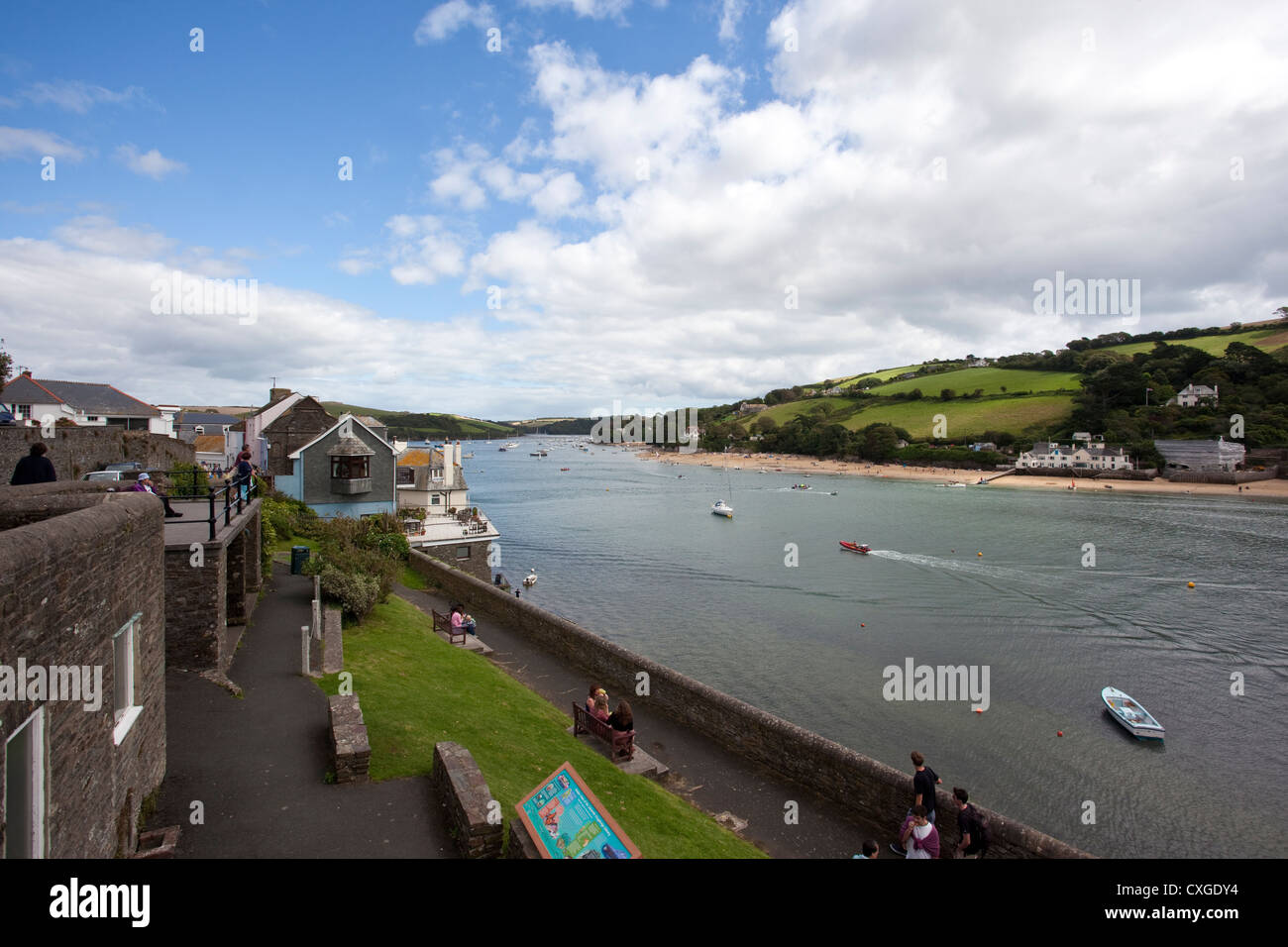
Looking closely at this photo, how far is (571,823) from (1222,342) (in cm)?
18911

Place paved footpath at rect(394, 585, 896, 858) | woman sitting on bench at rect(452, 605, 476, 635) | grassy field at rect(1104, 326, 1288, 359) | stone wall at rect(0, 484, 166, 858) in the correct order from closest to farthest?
stone wall at rect(0, 484, 166, 858)
paved footpath at rect(394, 585, 896, 858)
woman sitting on bench at rect(452, 605, 476, 635)
grassy field at rect(1104, 326, 1288, 359)

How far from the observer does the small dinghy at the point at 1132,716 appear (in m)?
22.2

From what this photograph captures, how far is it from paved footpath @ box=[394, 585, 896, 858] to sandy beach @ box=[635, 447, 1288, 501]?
338ft

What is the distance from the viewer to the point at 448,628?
19812mm

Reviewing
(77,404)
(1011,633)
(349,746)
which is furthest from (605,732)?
(77,404)

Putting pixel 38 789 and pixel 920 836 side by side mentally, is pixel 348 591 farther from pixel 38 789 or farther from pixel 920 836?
pixel 920 836

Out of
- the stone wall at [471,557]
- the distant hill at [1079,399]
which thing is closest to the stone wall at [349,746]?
the stone wall at [471,557]

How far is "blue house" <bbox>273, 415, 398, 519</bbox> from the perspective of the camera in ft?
122

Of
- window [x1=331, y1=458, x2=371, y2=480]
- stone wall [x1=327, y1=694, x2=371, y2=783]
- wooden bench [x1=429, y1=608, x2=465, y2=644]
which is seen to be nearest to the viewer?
stone wall [x1=327, y1=694, x2=371, y2=783]

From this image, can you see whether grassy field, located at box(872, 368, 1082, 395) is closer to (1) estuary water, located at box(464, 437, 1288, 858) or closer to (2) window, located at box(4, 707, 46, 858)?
(1) estuary water, located at box(464, 437, 1288, 858)

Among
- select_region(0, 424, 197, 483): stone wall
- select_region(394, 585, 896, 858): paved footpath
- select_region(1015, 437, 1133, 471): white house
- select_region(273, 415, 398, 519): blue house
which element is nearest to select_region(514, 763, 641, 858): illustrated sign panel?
select_region(394, 585, 896, 858): paved footpath

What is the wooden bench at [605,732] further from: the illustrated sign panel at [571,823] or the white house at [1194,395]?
the white house at [1194,395]
